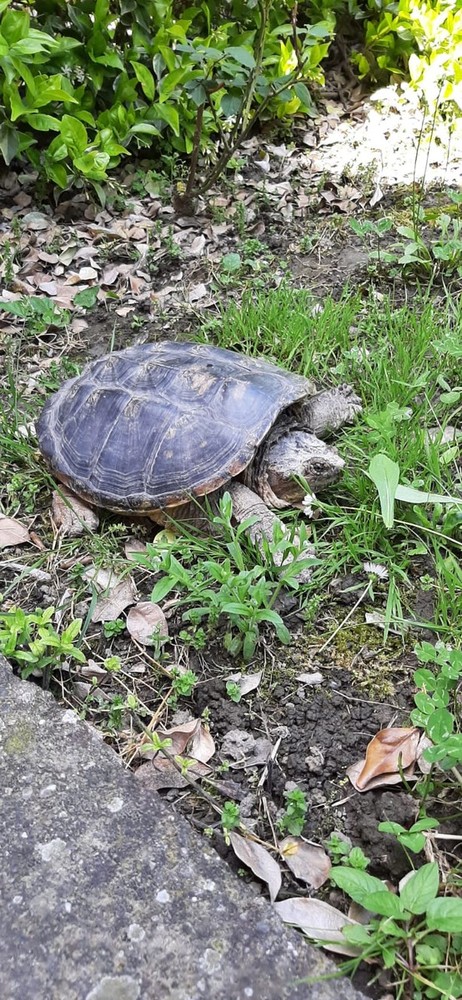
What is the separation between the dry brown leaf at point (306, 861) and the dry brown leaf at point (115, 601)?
0.93m

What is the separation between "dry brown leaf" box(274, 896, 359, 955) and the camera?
4.78ft

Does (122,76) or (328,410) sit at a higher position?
(122,76)

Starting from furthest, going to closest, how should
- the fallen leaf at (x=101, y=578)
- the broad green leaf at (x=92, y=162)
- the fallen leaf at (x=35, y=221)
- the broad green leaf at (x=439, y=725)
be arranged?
1. the fallen leaf at (x=35, y=221)
2. the broad green leaf at (x=92, y=162)
3. the fallen leaf at (x=101, y=578)
4. the broad green leaf at (x=439, y=725)

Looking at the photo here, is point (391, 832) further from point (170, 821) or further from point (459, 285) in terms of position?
point (459, 285)

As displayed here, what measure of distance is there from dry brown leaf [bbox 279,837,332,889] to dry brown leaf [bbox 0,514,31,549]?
1.46 meters

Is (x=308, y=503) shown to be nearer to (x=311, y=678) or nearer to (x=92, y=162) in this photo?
(x=311, y=678)

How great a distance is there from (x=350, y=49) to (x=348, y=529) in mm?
4624

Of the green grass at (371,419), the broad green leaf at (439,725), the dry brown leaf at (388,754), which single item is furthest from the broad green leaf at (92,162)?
the broad green leaf at (439,725)

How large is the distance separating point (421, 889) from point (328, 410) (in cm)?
175

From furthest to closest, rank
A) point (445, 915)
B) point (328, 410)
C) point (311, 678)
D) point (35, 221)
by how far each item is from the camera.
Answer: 1. point (35, 221)
2. point (328, 410)
3. point (311, 678)
4. point (445, 915)

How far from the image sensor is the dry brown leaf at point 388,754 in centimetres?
181

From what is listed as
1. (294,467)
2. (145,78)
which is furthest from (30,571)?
(145,78)

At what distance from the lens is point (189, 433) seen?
2.51 metres

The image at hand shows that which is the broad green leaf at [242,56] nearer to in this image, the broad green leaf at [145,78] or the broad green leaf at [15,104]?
the broad green leaf at [145,78]
